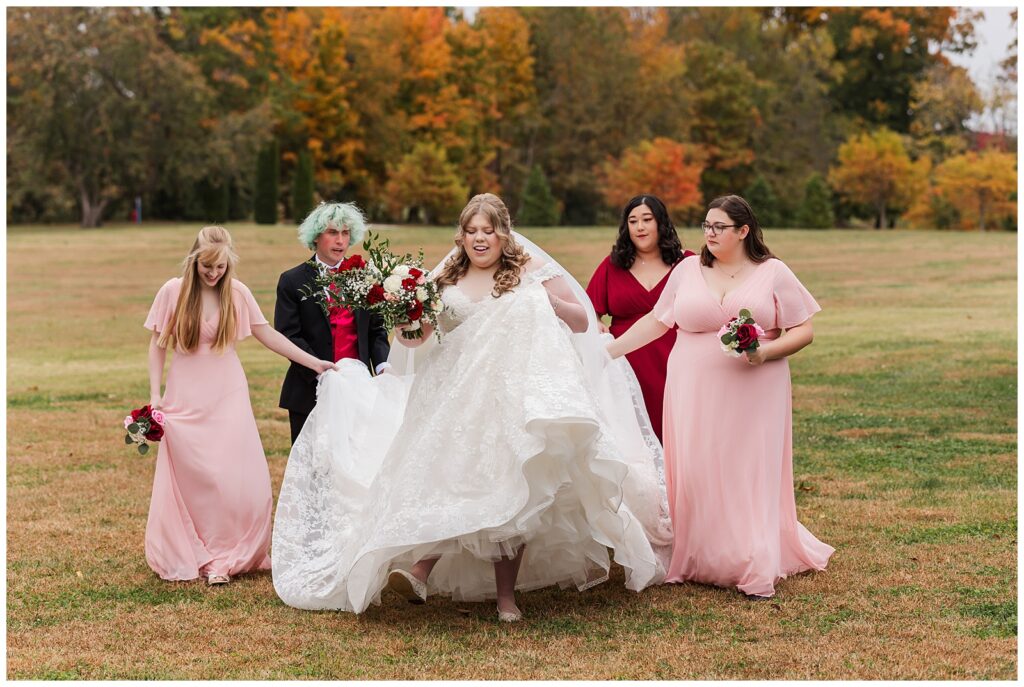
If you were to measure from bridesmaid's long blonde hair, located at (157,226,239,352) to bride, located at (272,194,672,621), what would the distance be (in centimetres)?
105

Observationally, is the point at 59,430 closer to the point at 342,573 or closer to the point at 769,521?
the point at 342,573

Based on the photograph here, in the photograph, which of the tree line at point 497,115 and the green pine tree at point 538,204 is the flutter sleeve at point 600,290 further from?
the green pine tree at point 538,204

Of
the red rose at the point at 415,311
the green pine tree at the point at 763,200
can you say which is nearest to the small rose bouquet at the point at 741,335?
the red rose at the point at 415,311

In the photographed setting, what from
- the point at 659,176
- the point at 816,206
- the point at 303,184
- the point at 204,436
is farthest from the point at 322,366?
the point at 816,206

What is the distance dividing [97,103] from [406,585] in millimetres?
50184

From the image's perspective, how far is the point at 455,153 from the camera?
6162cm

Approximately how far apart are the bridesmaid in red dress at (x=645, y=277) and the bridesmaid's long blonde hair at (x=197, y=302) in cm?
246

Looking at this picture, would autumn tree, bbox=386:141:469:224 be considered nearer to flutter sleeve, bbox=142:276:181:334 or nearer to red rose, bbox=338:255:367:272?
flutter sleeve, bbox=142:276:181:334

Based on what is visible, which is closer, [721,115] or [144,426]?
[144,426]

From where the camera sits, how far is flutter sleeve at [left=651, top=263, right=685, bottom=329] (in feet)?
25.1

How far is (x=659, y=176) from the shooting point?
5722 cm

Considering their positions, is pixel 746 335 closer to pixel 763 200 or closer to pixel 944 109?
pixel 763 200

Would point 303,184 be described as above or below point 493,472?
above

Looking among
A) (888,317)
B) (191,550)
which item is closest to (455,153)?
(888,317)
